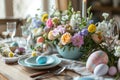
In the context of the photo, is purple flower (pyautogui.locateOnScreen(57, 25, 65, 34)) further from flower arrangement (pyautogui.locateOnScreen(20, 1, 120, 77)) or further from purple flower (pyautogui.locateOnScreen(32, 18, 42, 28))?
purple flower (pyautogui.locateOnScreen(32, 18, 42, 28))

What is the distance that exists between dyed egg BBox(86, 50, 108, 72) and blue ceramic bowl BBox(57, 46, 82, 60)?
17cm

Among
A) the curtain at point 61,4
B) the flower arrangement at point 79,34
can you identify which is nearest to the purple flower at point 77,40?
the flower arrangement at point 79,34

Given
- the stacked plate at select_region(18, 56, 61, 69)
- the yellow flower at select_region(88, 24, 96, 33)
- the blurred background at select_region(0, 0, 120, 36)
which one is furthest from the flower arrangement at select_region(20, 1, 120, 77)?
the blurred background at select_region(0, 0, 120, 36)

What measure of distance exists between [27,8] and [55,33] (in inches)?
65.3

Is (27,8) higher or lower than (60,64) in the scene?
higher

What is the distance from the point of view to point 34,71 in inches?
50.2

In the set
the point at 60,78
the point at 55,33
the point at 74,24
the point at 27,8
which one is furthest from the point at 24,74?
the point at 27,8

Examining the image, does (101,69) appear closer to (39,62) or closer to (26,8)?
(39,62)

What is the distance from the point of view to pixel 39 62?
4.29 feet

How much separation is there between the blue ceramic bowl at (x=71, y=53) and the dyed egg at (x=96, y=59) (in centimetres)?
17

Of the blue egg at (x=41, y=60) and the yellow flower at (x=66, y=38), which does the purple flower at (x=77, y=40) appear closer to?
the yellow flower at (x=66, y=38)

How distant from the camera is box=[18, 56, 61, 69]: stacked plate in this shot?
4.16ft

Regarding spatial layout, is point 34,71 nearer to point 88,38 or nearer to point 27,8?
point 88,38

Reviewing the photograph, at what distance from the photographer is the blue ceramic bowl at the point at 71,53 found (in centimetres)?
139
